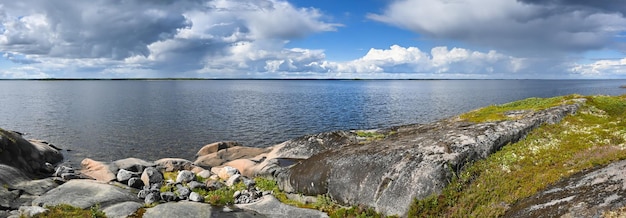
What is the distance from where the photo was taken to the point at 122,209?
22344mm

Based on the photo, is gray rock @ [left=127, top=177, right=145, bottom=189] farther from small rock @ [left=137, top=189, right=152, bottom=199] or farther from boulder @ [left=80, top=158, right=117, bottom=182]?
small rock @ [left=137, top=189, right=152, bottom=199]

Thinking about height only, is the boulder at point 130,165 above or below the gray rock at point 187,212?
below

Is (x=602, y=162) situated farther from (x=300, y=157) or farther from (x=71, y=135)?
(x=71, y=135)

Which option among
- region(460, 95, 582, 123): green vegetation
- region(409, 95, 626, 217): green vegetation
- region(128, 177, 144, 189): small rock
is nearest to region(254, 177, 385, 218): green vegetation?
region(409, 95, 626, 217): green vegetation

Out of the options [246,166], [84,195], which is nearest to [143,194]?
[84,195]

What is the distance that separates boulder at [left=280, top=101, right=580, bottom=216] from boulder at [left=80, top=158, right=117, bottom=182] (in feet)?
54.9

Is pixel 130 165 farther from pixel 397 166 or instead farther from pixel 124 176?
pixel 397 166

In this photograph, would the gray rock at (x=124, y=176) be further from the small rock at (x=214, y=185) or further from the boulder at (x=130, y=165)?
the small rock at (x=214, y=185)

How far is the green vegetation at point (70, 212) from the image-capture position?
21125 mm

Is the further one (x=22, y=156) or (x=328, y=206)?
(x=22, y=156)

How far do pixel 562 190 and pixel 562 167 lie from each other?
13.1 feet

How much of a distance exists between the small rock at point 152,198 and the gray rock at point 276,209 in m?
5.68

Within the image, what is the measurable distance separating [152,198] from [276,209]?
28.7 ft

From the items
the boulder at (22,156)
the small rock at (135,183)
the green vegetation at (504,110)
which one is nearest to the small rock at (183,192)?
the small rock at (135,183)
